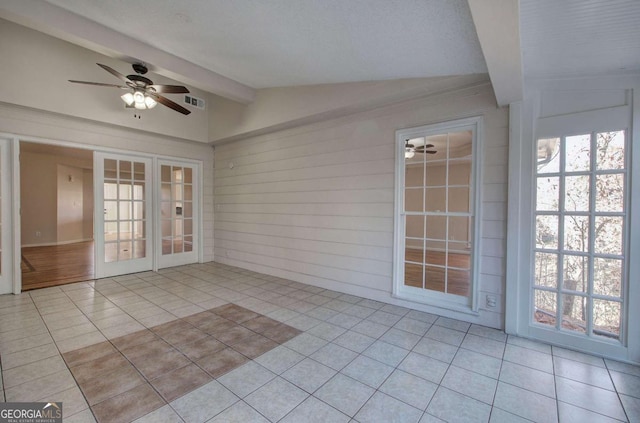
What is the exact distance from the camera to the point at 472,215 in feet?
10.3

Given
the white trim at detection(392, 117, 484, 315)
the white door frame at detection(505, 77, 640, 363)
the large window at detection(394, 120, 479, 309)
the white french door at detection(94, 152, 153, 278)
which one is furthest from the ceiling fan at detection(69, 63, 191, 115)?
the white door frame at detection(505, 77, 640, 363)

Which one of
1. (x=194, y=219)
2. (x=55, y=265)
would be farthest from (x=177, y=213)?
(x=55, y=265)

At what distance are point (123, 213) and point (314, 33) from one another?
16.9 ft

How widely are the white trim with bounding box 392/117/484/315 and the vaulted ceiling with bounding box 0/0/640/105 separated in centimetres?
49

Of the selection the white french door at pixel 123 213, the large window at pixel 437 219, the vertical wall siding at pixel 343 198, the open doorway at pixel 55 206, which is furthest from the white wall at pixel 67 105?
the large window at pixel 437 219

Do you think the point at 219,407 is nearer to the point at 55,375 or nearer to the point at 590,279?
the point at 55,375

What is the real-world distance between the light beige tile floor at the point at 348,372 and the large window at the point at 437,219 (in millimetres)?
375

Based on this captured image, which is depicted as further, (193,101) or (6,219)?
(193,101)

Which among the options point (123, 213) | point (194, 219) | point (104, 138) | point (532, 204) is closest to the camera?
point (532, 204)

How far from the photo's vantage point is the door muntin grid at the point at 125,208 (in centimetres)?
509

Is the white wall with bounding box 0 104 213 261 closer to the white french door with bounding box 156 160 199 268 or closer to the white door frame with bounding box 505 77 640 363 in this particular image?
the white french door with bounding box 156 160 199 268

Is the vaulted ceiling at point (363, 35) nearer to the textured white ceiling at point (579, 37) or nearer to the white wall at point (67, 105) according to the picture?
the textured white ceiling at point (579, 37)

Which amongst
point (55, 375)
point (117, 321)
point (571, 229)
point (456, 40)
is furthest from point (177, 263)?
point (571, 229)

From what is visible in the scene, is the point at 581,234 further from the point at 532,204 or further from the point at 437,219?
the point at 437,219
